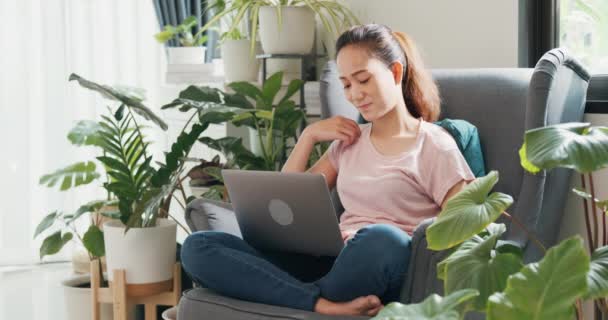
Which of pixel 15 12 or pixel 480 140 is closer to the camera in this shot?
pixel 480 140

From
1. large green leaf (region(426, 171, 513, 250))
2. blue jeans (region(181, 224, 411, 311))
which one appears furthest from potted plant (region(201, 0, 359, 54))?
large green leaf (region(426, 171, 513, 250))

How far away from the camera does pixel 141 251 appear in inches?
125

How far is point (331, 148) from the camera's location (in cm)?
281

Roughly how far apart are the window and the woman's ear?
555 mm

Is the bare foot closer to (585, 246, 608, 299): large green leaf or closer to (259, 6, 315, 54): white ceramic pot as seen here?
(585, 246, 608, 299): large green leaf

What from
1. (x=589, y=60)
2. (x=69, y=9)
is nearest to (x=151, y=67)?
(x=69, y=9)

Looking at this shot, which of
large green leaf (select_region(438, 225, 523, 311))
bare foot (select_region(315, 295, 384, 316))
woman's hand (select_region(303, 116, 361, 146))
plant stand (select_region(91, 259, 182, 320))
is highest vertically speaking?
woman's hand (select_region(303, 116, 361, 146))

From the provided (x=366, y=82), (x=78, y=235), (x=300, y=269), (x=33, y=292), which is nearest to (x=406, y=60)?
(x=366, y=82)

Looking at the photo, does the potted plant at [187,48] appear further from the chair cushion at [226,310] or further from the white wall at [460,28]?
the chair cushion at [226,310]

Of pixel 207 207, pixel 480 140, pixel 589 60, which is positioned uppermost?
pixel 589 60

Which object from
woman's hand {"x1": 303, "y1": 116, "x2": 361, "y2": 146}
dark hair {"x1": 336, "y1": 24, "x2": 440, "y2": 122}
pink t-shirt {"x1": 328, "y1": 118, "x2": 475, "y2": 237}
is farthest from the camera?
woman's hand {"x1": 303, "y1": 116, "x2": 361, "y2": 146}

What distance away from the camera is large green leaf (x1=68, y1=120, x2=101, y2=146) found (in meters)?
3.38

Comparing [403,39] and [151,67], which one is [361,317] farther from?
[151,67]

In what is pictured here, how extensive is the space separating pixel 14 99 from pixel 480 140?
3137mm
